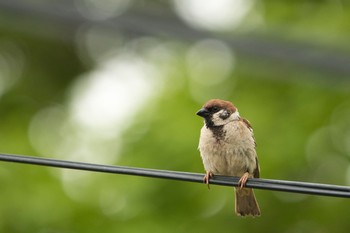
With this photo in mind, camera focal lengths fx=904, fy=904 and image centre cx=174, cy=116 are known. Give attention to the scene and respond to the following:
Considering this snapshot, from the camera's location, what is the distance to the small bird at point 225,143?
251 inches

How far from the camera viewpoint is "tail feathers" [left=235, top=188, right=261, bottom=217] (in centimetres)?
678

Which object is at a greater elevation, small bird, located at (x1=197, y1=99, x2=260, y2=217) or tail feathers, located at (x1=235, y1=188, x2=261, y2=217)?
small bird, located at (x1=197, y1=99, x2=260, y2=217)

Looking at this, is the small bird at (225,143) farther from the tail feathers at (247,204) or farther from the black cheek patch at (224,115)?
the tail feathers at (247,204)

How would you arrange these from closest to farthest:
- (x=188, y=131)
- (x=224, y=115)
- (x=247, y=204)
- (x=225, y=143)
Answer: (x=225, y=143) → (x=224, y=115) → (x=247, y=204) → (x=188, y=131)

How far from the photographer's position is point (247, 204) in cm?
679

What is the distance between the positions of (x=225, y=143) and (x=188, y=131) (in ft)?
8.16

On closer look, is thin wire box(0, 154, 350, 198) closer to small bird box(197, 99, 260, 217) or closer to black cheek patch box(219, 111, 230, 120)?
small bird box(197, 99, 260, 217)

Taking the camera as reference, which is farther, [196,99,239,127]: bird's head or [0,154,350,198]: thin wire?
[196,99,239,127]: bird's head

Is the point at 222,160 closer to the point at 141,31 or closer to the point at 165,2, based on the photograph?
the point at 141,31

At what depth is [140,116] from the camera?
923 cm

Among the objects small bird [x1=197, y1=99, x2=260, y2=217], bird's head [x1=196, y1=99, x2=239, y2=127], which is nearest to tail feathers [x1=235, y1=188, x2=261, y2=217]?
small bird [x1=197, y1=99, x2=260, y2=217]

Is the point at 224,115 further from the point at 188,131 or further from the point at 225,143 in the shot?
the point at 188,131

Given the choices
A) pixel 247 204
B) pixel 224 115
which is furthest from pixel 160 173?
pixel 247 204

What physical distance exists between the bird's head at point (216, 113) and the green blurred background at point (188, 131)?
3.43ft
